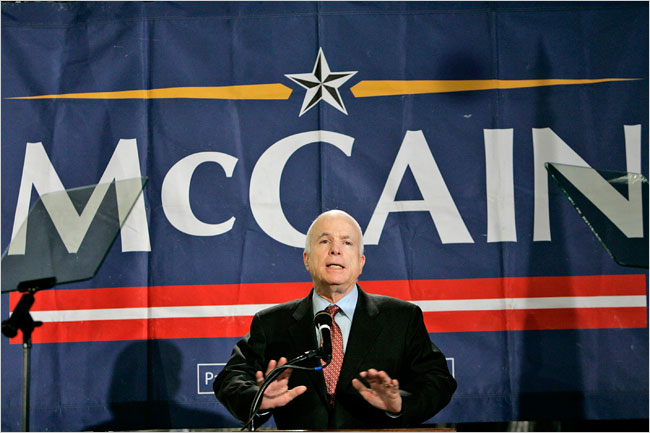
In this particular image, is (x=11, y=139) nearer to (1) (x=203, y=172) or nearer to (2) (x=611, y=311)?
(1) (x=203, y=172)

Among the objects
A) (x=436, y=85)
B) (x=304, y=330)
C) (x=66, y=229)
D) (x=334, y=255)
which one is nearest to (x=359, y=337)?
(x=304, y=330)

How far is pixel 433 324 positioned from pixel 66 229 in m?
1.82

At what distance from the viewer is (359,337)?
2490mm

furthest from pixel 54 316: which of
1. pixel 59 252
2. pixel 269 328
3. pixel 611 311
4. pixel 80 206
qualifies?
pixel 611 311

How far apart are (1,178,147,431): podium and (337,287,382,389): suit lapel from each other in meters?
1.36

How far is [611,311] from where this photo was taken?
3314 mm

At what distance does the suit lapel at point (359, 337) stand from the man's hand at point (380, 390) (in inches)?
8.8

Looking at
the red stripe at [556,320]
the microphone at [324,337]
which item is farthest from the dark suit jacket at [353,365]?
the red stripe at [556,320]

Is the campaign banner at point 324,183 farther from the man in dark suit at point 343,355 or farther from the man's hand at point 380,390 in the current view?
the man's hand at point 380,390

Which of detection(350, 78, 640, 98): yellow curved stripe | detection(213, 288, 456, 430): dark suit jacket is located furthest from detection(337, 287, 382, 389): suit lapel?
detection(350, 78, 640, 98): yellow curved stripe

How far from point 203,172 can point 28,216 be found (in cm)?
87

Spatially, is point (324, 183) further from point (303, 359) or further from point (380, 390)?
point (303, 359)

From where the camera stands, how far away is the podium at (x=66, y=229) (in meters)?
3.35

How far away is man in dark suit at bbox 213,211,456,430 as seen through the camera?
7.75 ft
